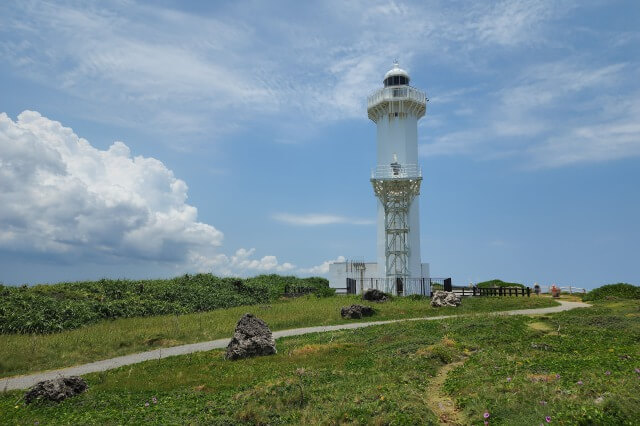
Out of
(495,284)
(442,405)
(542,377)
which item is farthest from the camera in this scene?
(495,284)

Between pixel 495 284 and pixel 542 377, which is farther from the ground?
pixel 495 284

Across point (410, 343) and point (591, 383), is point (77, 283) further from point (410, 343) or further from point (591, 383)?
point (591, 383)

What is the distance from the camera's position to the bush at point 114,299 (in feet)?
84.8

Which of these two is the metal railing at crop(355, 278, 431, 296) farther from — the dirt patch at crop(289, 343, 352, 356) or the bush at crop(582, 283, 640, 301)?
the dirt patch at crop(289, 343, 352, 356)

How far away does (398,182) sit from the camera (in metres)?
48.1

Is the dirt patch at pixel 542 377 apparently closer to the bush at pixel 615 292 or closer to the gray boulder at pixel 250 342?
the gray boulder at pixel 250 342

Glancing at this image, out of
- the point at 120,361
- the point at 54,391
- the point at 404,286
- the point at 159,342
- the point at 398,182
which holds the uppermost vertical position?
the point at 398,182

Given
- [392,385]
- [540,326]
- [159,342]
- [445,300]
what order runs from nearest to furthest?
[392,385] < [540,326] < [159,342] < [445,300]

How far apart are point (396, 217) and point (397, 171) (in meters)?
4.77

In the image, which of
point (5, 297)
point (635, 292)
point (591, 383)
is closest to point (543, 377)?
point (591, 383)

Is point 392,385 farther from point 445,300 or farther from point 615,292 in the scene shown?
point 615,292

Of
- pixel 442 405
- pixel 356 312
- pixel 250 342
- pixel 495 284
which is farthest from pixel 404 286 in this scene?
pixel 442 405

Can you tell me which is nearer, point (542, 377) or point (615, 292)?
point (542, 377)

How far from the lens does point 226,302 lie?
39.7 m
